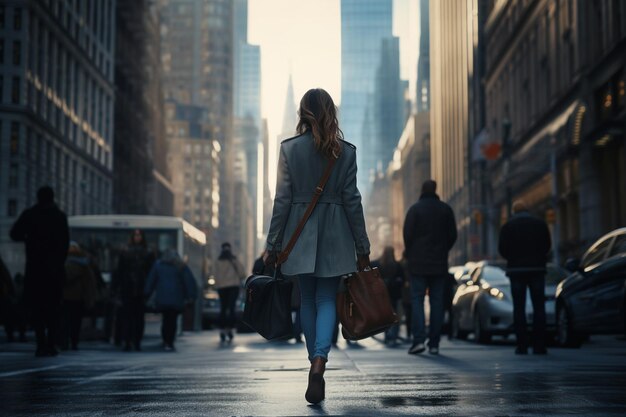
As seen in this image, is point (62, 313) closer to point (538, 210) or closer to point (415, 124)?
point (538, 210)

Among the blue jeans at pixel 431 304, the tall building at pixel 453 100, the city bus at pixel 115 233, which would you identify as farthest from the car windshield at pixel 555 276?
the tall building at pixel 453 100

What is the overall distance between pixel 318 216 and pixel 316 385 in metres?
1.17

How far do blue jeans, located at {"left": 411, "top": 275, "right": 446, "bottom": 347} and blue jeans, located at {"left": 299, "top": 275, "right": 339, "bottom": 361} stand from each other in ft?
21.2

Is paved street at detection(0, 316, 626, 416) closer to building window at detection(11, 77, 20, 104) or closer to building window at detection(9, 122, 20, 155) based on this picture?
building window at detection(9, 122, 20, 155)

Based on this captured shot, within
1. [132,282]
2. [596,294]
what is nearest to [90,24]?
[132,282]

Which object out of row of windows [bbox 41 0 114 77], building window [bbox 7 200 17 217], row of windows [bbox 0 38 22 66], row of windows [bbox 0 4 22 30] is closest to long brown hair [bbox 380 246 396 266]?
building window [bbox 7 200 17 217]

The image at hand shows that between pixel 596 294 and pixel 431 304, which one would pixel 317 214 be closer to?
pixel 431 304

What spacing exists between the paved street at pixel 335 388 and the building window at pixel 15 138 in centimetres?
5160

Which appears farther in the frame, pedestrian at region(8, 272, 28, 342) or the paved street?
pedestrian at region(8, 272, 28, 342)

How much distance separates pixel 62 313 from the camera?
1739cm

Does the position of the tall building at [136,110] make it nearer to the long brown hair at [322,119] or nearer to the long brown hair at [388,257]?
the long brown hair at [388,257]

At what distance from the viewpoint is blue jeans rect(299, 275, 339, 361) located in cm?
718

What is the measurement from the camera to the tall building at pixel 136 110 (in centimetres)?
9038

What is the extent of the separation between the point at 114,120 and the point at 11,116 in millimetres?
27423
